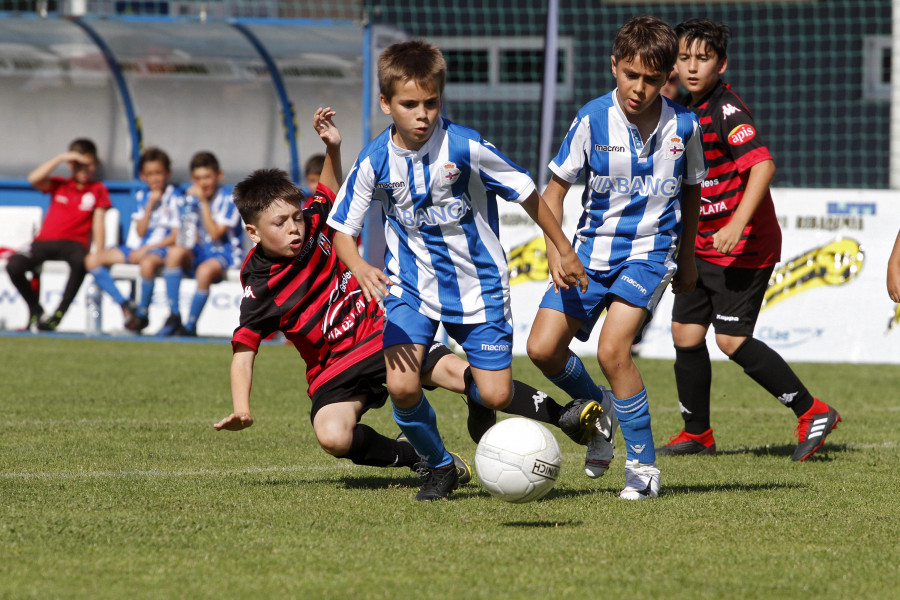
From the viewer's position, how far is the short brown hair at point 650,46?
412cm

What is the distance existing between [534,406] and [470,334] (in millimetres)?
393

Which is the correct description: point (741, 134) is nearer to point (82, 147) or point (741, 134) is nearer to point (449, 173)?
point (449, 173)

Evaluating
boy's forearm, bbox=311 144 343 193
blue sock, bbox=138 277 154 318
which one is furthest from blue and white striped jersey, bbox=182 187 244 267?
boy's forearm, bbox=311 144 343 193

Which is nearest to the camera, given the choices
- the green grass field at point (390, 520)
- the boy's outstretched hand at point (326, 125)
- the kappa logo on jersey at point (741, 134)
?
the green grass field at point (390, 520)

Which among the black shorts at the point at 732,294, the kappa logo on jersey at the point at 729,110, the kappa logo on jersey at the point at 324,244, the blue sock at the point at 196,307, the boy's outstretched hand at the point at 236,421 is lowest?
the blue sock at the point at 196,307

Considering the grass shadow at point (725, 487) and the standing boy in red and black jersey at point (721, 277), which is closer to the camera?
the grass shadow at point (725, 487)

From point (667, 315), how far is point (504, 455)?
6.22 meters

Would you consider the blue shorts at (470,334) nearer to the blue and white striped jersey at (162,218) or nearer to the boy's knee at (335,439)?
the boy's knee at (335,439)

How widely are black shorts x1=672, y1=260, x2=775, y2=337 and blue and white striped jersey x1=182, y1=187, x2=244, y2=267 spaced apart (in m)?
6.54

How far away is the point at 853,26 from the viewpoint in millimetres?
16969

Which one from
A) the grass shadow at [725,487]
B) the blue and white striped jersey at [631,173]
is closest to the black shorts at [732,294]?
the grass shadow at [725,487]

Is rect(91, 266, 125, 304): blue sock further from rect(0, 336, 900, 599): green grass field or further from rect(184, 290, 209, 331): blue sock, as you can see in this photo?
rect(0, 336, 900, 599): green grass field

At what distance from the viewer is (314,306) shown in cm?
456

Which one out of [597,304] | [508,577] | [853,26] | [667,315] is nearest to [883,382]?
[667,315]
